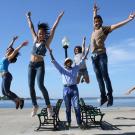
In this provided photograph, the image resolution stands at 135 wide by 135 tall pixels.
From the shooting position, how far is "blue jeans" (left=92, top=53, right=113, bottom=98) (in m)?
13.6

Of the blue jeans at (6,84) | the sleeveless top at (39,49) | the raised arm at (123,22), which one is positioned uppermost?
the raised arm at (123,22)

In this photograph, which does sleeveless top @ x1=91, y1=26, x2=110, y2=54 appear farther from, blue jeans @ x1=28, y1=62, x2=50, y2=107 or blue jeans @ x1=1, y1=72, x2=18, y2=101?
blue jeans @ x1=1, y1=72, x2=18, y2=101

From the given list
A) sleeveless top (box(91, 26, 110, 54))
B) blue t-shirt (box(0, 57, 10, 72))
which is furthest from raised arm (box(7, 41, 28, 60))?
sleeveless top (box(91, 26, 110, 54))

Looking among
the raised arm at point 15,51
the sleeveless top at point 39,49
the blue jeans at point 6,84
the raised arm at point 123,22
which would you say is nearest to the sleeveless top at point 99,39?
the raised arm at point 123,22

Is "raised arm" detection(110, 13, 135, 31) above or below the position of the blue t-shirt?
above

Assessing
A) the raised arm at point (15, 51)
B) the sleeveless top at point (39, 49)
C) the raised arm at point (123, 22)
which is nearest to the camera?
the raised arm at point (123, 22)

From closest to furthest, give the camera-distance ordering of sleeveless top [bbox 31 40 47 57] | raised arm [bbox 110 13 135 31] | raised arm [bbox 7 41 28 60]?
1. raised arm [bbox 110 13 135 31]
2. sleeveless top [bbox 31 40 47 57]
3. raised arm [bbox 7 41 28 60]

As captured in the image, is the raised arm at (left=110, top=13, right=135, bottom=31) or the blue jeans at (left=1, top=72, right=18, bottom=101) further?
the blue jeans at (left=1, top=72, right=18, bottom=101)

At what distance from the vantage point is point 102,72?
13727 mm

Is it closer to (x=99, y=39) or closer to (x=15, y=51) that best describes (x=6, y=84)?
(x=15, y=51)

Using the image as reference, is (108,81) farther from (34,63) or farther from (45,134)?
(45,134)

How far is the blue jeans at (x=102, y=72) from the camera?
13.6 m

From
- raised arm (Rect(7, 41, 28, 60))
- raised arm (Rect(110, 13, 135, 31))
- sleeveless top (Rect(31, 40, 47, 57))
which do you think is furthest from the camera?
raised arm (Rect(7, 41, 28, 60))

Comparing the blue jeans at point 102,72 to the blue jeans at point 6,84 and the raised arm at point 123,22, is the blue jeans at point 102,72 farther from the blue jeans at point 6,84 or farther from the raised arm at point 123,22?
the blue jeans at point 6,84
